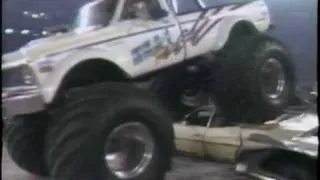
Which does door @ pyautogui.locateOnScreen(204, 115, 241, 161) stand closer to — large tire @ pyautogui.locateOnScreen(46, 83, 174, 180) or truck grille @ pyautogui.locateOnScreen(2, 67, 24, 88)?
large tire @ pyautogui.locateOnScreen(46, 83, 174, 180)

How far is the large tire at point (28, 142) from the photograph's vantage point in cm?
146

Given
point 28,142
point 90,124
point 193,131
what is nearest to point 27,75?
point 90,124

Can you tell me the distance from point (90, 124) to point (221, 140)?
459 millimetres

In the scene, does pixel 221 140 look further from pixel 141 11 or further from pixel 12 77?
pixel 12 77

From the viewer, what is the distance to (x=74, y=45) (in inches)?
55.6

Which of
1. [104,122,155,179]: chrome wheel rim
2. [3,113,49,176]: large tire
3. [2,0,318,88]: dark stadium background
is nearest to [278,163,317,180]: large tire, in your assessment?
[2,0,318,88]: dark stadium background

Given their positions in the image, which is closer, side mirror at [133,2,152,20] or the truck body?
the truck body

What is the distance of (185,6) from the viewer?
1568 mm

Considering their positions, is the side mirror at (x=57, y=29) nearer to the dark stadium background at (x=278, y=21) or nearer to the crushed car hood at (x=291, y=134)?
the dark stadium background at (x=278, y=21)

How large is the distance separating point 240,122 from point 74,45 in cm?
50

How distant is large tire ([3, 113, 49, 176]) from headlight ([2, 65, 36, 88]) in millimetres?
86

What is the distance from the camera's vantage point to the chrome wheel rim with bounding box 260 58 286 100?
1671 millimetres

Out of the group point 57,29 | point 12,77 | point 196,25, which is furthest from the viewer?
point 196,25

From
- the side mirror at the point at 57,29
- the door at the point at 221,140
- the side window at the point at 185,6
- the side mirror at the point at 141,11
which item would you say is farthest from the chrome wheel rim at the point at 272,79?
the side mirror at the point at 57,29
